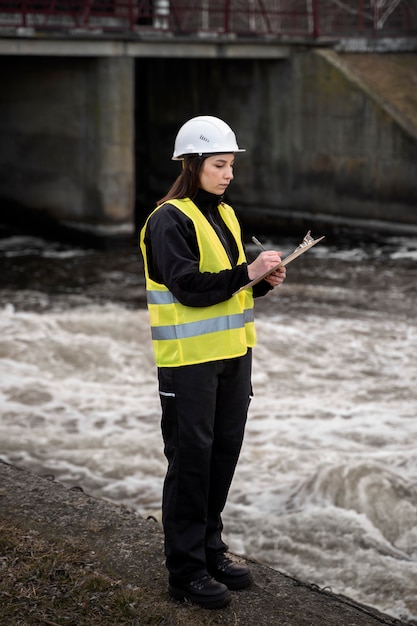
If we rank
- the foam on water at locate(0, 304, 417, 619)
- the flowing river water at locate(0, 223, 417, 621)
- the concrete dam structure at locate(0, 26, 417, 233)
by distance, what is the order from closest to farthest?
the foam on water at locate(0, 304, 417, 619) < the flowing river water at locate(0, 223, 417, 621) < the concrete dam structure at locate(0, 26, 417, 233)

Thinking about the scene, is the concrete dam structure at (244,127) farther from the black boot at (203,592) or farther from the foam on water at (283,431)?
the black boot at (203,592)

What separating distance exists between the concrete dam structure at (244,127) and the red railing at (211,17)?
44 centimetres

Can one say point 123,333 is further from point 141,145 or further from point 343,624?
point 141,145

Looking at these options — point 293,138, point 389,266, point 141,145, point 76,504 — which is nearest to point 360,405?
point 76,504

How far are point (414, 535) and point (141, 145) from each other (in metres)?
18.7

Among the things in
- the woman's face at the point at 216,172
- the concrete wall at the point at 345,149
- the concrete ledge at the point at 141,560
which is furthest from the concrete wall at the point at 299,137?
the woman's face at the point at 216,172

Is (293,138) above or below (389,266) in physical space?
above

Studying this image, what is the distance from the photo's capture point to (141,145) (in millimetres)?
25078

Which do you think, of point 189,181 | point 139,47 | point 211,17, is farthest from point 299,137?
point 189,181

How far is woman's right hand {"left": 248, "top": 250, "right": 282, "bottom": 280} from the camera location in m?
4.05

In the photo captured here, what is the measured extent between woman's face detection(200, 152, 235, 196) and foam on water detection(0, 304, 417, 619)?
3108mm

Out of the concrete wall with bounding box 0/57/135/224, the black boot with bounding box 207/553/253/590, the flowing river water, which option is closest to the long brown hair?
the black boot with bounding box 207/553/253/590

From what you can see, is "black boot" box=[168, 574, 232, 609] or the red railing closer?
"black boot" box=[168, 574, 232, 609]

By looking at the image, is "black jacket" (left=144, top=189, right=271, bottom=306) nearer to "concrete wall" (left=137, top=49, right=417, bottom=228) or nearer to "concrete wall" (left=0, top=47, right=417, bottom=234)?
"concrete wall" (left=0, top=47, right=417, bottom=234)
